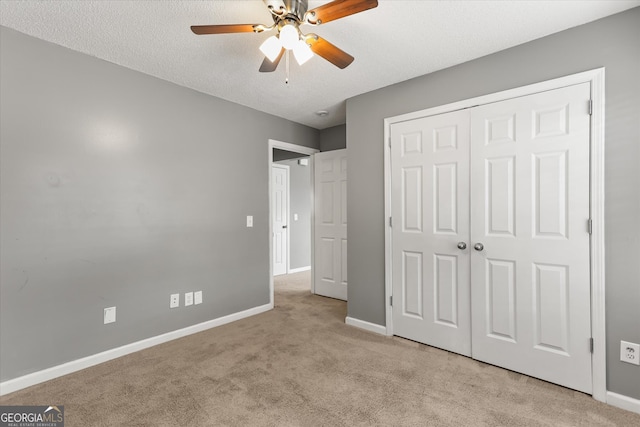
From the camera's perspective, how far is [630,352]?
1844 millimetres

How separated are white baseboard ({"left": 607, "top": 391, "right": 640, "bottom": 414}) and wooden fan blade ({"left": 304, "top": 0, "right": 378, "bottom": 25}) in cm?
266

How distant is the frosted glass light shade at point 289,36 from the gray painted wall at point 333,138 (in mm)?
2619

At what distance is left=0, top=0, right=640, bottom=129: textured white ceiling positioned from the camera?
5.98 ft

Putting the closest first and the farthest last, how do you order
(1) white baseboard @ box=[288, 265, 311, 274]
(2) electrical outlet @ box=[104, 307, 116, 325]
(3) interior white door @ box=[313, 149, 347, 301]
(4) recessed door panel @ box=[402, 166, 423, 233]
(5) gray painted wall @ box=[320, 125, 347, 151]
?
(2) electrical outlet @ box=[104, 307, 116, 325], (4) recessed door panel @ box=[402, 166, 423, 233], (3) interior white door @ box=[313, 149, 347, 301], (5) gray painted wall @ box=[320, 125, 347, 151], (1) white baseboard @ box=[288, 265, 311, 274]

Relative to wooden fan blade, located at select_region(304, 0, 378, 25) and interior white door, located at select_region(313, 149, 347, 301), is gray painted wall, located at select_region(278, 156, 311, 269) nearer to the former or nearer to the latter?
interior white door, located at select_region(313, 149, 347, 301)

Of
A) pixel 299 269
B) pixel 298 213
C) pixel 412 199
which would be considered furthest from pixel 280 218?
pixel 412 199

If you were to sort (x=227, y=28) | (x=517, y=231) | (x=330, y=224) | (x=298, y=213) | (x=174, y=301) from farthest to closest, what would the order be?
(x=298, y=213), (x=330, y=224), (x=174, y=301), (x=517, y=231), (x=227, y=28)

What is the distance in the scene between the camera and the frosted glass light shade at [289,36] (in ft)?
5.40

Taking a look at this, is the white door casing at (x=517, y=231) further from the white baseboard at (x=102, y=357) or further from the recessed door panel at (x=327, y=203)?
the white baseboard at (x=102, y=357)

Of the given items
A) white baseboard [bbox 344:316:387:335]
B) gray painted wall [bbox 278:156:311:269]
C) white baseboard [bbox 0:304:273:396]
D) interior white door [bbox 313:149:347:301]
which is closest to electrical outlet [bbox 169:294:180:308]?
white baseboard [bbox 0:304:273:396]

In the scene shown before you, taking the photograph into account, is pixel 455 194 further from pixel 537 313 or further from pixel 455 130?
pixel 537 313

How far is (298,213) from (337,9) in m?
4.80

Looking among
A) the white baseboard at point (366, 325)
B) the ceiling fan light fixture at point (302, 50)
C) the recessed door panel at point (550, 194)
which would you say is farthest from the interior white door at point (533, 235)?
the ceiling fan light fixture at point (302, 50)

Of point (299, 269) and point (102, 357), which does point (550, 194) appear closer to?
point (102, 357)
